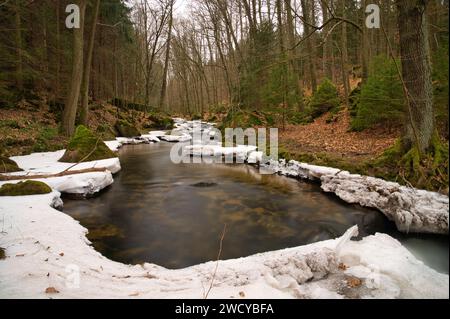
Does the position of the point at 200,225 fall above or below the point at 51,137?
below

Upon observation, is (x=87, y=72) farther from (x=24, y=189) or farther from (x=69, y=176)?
(x=24, y=189)

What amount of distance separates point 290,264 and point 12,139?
42.4ft

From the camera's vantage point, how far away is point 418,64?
A: 601 centimetres

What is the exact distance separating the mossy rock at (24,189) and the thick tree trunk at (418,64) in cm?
847

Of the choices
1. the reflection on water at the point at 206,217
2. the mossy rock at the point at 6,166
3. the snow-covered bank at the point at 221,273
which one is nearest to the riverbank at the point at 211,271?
the snow-covered bank at the point at 221,273

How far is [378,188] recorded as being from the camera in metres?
6.48

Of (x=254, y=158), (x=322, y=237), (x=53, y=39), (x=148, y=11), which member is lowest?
(x=322, y=237)

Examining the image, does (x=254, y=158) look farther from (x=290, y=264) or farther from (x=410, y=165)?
(x=290, y=264)

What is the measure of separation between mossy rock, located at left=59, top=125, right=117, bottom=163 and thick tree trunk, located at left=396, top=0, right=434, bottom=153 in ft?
32.0

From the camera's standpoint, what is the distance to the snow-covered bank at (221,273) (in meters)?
2.75

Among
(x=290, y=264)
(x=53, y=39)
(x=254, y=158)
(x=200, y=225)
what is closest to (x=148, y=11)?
(x=53, y=39)

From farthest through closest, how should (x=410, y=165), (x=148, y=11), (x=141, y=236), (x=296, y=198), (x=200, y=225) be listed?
(x=148, y=11) → (x=296, y=198) → (x=410, y=165) → (x=200, y=225) → (x=141, y=236)

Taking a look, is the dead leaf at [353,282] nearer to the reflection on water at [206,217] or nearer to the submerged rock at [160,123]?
the reflection on water at [206,217]

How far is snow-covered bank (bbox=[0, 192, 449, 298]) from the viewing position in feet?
9.04
